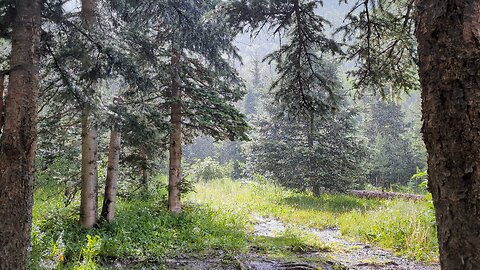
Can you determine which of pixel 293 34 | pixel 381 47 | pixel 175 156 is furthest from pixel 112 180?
pixel 381 47

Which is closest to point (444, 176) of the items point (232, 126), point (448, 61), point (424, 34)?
point (448, 61)

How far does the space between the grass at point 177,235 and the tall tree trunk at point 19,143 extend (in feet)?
3.97

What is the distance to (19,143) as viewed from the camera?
3312mm

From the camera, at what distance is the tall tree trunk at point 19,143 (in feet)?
10.7

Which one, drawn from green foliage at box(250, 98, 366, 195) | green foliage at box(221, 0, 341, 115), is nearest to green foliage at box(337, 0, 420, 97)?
green foliage at box(221, 0, 341, 115)

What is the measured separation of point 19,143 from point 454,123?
11.9ft

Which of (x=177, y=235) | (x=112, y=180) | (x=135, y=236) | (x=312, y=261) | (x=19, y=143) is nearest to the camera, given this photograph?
(x=19, y=143)

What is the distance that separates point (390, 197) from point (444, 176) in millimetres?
15655

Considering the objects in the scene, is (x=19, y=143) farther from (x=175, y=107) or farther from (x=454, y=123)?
(x=175, y=107)

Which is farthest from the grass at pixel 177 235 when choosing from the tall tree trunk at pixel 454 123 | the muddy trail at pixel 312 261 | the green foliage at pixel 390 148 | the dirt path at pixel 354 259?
the green foliage at pixel 390 148

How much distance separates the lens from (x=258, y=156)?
17.5 metres

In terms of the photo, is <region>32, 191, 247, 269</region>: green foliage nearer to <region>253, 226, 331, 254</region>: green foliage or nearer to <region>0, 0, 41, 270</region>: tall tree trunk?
<region>253, 226, 331, 254</region>: green foliage

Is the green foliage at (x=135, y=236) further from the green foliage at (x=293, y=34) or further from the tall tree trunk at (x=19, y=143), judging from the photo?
the green foliage at (x=293, y=34)

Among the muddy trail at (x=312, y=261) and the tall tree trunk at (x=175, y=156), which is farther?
the tall tree trunk at (x=175, y=156)
